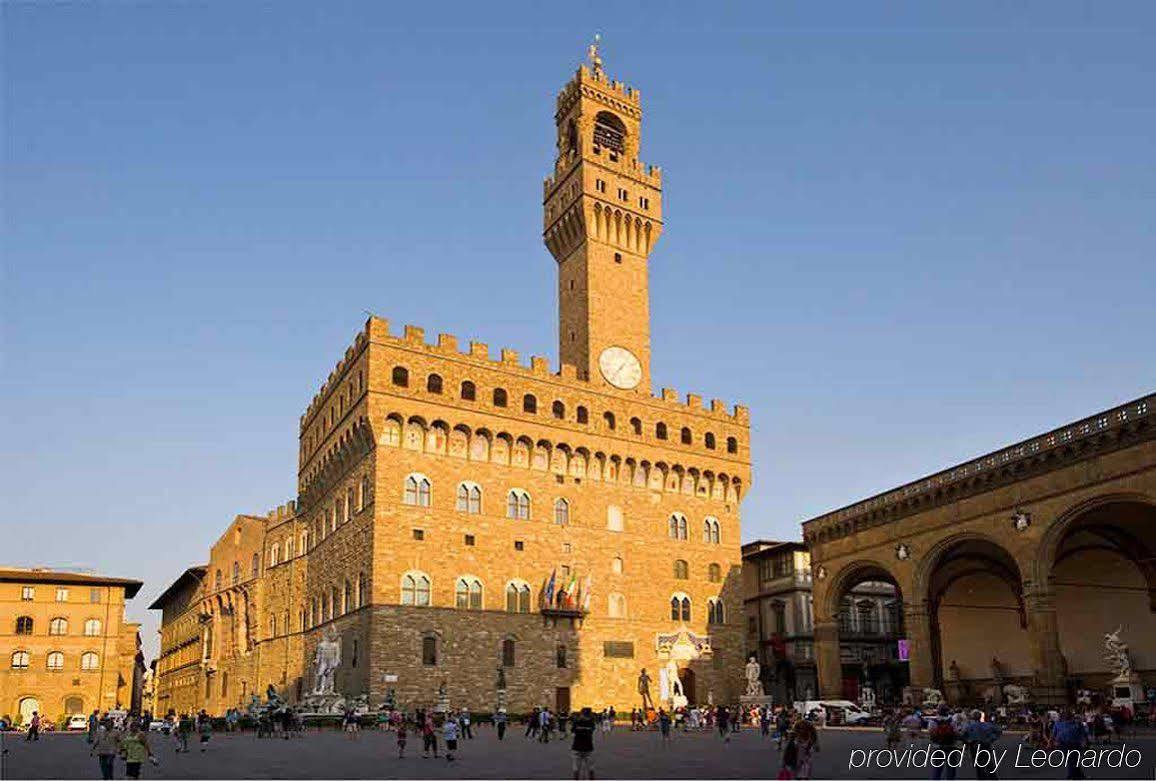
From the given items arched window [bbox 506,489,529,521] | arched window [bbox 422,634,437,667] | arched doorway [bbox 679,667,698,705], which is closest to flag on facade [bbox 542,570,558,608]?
arched window [bbox 506,489,529,521]

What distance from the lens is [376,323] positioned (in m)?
46.8

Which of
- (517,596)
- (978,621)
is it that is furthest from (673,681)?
(978,621)

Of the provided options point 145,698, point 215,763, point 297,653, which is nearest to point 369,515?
point 297,653

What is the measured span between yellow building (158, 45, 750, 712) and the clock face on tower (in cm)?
12

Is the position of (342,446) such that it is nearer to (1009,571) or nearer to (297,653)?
(297,653)

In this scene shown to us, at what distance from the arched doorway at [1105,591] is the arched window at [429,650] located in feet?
85.9

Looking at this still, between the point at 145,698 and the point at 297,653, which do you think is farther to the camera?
the point at 145,698

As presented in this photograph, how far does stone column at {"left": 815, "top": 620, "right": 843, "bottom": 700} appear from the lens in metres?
48.8

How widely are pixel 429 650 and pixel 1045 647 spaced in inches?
990

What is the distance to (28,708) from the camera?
219 ft

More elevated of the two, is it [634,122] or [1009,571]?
[634,122]

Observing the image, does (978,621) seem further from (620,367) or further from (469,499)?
(469,499)

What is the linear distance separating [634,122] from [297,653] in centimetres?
3700

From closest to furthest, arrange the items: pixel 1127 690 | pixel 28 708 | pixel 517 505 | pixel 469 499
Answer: pixel 1127 690 < pixel 469 499 < pixel 517 505 < pixel 28 708
